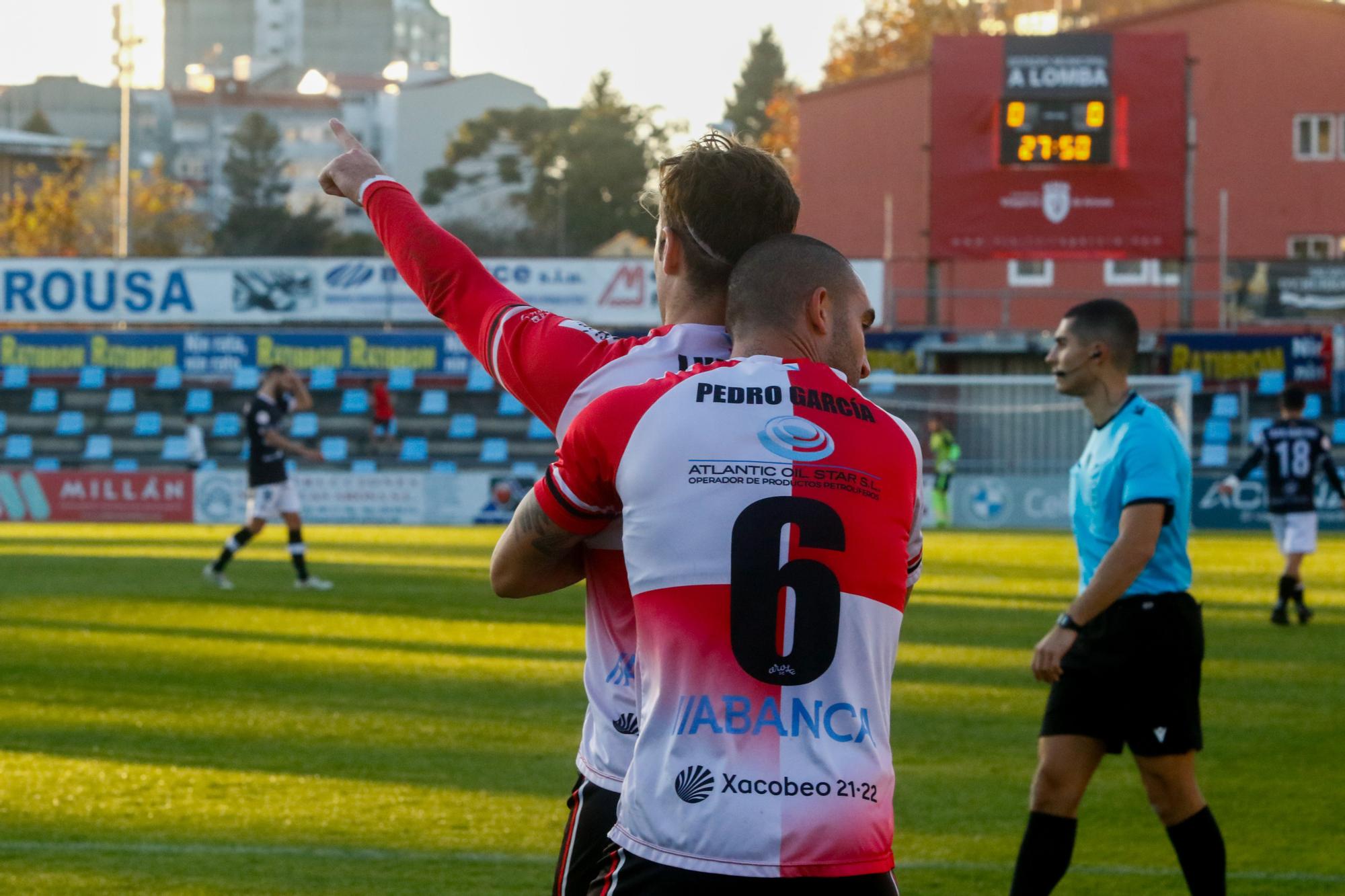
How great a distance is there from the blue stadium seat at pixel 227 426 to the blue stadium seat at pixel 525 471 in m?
5.91

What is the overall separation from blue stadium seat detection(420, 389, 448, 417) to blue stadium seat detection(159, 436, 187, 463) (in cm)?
498

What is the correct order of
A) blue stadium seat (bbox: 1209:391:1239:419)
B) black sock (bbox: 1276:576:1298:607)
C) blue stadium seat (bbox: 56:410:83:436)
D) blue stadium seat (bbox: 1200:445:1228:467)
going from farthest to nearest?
blue stadium seat (bbox: 56:410:83:436), blue stadium seat (bbox: 1209:391:1239:419), blue stadium seat (bbox: 1200:445:1228:467), black sock (bbox: 1276:576:1298:607)

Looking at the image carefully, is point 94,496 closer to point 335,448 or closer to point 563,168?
point 335,448

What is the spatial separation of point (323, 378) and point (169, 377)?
341 cm

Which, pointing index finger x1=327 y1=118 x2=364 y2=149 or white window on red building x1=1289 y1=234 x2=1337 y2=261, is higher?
white window on red building x1=1289 y1=234 x2=1337 y2=261

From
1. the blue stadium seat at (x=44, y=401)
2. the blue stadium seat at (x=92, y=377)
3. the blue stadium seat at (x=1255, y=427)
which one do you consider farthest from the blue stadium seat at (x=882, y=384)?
the blue stadium seat at (x=44, y=401)

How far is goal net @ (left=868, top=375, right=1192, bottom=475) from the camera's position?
31.5m

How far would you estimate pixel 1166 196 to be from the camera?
107 ft

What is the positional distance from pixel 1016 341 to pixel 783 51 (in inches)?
2921

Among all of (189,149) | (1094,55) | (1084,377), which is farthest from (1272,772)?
(189,149)

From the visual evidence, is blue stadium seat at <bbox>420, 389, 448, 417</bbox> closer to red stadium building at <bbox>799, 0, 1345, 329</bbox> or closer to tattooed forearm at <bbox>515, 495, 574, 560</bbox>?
red stadium building at <bbox>799, 0, 1345, 329</bbox>

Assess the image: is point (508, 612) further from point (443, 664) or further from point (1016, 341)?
point (1016, 341)

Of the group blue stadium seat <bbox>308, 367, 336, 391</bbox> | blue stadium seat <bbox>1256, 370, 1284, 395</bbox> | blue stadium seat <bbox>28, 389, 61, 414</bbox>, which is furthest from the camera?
blue stadium seat <bbox>28, 389, 61, 414</bbox>

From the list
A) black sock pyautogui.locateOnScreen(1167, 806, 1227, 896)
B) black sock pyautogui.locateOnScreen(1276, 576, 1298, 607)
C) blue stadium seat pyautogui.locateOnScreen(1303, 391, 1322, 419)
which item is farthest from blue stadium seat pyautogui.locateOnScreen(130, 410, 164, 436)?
black sock pyautogui.locateOnScreen(1167, 806, 1227, 896)
